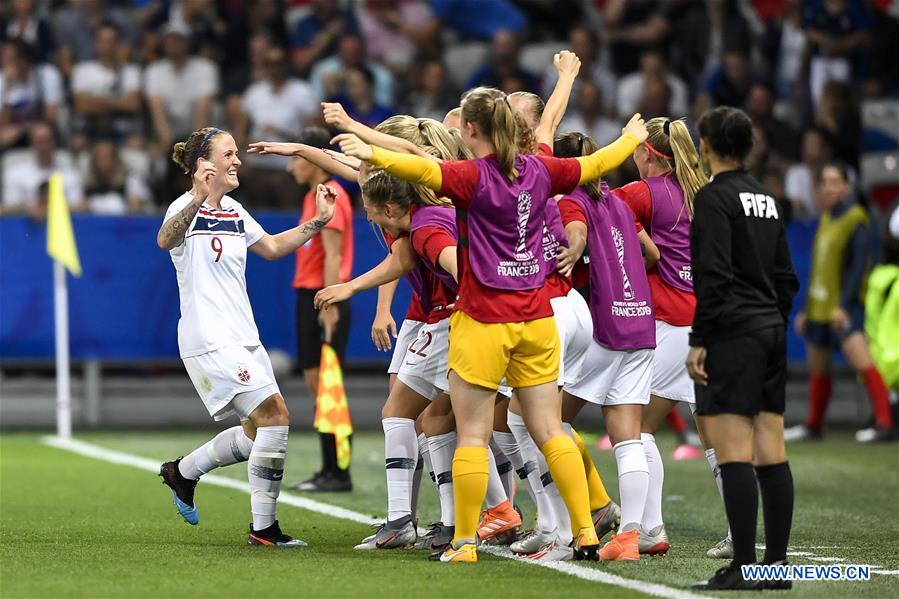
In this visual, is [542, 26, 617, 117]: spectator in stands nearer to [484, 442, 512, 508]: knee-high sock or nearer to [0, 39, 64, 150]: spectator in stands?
[0, 39, 64, 150]: spectator in stands

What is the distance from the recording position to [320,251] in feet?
35.9

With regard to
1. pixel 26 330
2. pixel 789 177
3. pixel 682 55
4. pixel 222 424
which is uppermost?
pixel 682 55

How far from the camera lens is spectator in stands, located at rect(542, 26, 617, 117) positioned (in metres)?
18.5

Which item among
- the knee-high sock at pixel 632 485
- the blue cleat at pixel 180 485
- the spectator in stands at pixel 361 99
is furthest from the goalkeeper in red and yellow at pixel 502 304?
the spectator in stands at pixel 361 99

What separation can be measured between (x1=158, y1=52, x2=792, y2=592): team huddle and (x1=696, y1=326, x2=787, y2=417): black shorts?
83 cm

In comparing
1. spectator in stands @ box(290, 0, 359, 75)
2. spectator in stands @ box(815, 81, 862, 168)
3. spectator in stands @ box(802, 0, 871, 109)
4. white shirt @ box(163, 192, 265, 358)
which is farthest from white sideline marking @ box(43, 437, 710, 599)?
spectator in stands @ box(802, 0, 871, 109)

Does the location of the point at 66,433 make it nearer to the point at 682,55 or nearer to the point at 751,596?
the point at 682,55

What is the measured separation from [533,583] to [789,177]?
11808mm

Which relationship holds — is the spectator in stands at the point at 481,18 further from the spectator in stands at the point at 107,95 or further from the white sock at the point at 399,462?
the white sock at the point at 399,462

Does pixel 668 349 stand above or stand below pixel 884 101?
below

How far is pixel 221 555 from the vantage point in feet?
24.5

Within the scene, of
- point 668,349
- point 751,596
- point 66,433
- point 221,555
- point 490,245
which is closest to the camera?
point 751,596

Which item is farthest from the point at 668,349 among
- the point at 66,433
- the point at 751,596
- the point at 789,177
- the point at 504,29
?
the point at 504,29

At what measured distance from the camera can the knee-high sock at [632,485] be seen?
746cm
